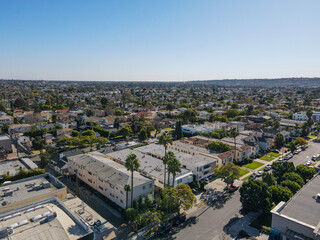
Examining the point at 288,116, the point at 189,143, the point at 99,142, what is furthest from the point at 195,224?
the point at 288,116

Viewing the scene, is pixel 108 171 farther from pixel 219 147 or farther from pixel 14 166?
pixel 219 147

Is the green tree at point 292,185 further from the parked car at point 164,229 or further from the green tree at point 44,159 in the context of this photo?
the green tree at point 44,159

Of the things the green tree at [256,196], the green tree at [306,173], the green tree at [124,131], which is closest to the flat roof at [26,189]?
the green tree at [256,196]

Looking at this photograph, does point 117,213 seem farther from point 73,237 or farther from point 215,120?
point 215,120

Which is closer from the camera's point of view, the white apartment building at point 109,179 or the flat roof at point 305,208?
the flat roof at point 305,208

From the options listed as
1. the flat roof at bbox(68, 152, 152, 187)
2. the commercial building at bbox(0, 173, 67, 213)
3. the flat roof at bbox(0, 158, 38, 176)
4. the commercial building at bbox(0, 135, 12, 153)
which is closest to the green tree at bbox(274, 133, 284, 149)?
the flat roof at bbox(68, 152, 152, 187)

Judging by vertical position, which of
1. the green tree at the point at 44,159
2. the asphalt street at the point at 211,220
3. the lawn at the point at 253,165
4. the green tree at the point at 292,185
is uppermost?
the green tree at the point at 292,185
